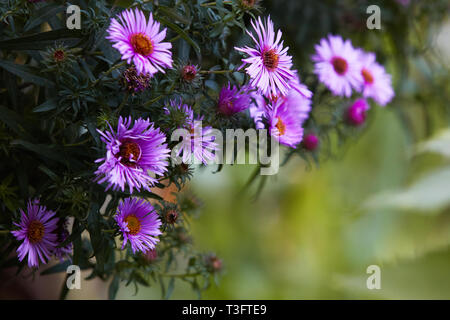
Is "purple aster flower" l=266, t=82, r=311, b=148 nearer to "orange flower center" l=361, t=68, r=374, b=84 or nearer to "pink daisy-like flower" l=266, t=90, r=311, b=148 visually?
"pink daisy-like flower" l=266, t=90, r=311, b=148

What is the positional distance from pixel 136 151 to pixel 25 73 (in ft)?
0.42

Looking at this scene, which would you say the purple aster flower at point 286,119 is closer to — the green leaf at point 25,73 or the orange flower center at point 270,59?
the orange flower center at point 270,59

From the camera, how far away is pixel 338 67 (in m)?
0.62

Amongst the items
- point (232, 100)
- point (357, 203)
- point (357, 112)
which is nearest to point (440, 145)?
point (357, 112)

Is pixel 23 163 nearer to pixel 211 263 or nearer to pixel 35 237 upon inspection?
pixel 35 237

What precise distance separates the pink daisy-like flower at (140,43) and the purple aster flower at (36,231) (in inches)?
6.3

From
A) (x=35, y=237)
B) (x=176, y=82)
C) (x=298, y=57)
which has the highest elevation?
(x=298, y=57)

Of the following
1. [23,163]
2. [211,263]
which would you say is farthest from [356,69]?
[23,163]

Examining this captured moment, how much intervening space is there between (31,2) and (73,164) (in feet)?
0.50

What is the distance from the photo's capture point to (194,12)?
1.50 ft

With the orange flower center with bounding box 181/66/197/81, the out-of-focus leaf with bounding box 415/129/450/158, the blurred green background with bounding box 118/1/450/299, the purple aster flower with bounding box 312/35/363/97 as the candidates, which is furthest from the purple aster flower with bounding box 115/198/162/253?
the out-of-focus leaf with bounding box 415/129/450/158

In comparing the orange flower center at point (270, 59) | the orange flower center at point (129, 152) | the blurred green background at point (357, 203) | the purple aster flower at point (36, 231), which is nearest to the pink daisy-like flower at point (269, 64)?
the orange flower center at point (270, 59)

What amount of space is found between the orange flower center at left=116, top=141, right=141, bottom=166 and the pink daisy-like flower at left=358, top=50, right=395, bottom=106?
365mm

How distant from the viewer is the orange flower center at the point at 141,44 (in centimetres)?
37
